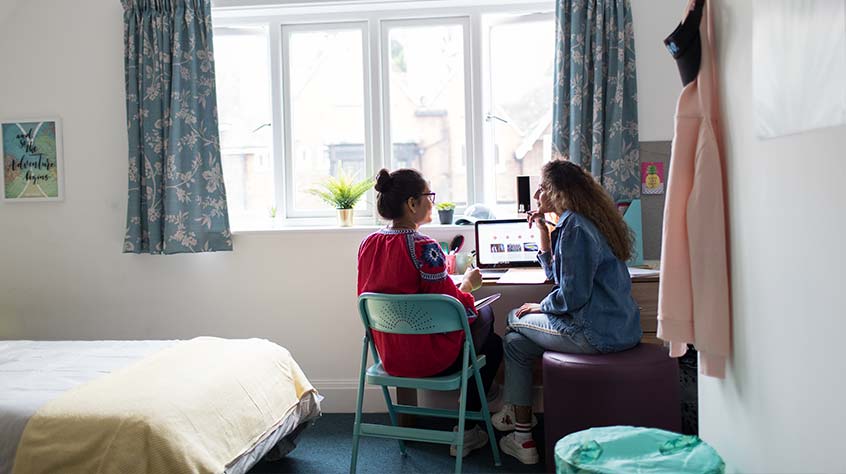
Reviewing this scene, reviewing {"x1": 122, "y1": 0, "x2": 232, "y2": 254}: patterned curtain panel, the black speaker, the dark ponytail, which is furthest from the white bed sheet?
the black speaker

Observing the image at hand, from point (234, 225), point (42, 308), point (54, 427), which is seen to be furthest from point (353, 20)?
point (54, 427)

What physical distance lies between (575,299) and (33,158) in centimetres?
298

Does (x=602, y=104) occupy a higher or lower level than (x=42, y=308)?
higher

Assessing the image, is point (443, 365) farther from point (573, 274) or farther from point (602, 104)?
point (602, 104)

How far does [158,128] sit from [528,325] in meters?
2.12

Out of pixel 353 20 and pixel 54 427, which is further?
pixel 353 20

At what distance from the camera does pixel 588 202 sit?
2840mm

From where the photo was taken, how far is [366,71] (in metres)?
3.94

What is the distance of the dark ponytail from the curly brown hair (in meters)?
0.52

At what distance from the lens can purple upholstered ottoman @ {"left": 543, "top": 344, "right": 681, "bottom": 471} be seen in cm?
261

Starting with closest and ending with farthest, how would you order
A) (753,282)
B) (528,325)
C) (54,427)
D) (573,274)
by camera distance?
(753,282) → (54,427) → (573,274) → (528,325)

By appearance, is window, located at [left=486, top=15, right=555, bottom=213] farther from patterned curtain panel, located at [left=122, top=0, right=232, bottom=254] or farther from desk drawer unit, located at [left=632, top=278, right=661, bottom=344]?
patterned curtain panel, located at [left=122, top=0, right=232, bottom=254]

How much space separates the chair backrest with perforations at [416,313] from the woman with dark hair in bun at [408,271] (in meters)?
0.07

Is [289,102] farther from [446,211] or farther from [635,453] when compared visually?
[635,453]
